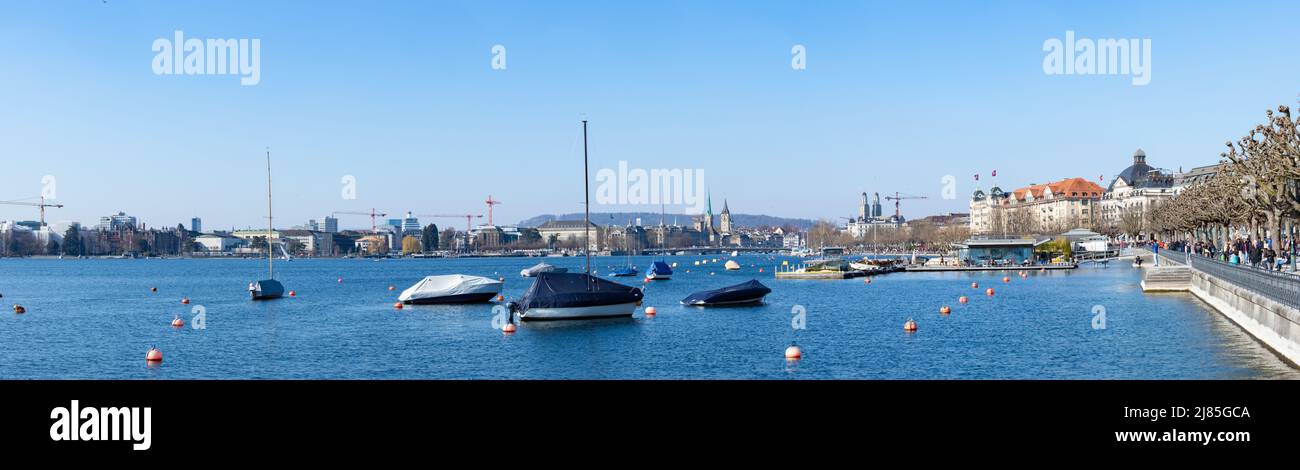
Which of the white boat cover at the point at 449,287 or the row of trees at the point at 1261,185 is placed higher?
the row of trees at the point at 1261,185

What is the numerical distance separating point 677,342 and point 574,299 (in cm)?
871

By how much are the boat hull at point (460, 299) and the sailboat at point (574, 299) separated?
1706cm

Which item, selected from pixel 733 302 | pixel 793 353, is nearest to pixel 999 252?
pixel 733 302

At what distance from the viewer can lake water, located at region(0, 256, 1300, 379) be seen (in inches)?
1364

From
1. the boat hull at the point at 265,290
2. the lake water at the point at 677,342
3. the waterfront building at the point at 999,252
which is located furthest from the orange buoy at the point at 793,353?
the waterfront building at the point at 999,252

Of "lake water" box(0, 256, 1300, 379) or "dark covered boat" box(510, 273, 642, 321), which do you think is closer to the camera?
"lake water" box(0, 256, 1300, 379)

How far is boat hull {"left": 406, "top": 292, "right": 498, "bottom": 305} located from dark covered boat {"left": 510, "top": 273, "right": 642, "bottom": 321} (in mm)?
17059

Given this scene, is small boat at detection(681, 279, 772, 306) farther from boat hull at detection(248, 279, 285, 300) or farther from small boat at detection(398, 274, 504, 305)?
boat hull at detection(248, 279, 285, 300)

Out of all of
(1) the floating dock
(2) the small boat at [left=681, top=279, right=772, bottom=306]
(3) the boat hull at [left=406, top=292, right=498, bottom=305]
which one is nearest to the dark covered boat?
(2) the small boat at [left=681, top=279, right=772, bottom=306]

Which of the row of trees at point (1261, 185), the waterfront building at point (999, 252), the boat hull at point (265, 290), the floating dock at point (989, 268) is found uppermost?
the row of trees at point (1261, 185)

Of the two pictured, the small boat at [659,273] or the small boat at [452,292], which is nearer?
the small boat at [452,292]

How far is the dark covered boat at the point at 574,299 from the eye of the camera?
51.1 metres

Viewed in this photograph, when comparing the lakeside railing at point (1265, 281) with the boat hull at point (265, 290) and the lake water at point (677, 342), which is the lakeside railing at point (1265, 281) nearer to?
the lake water at point (677, 342)
